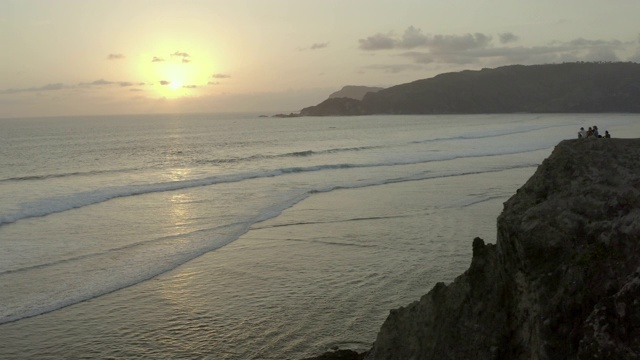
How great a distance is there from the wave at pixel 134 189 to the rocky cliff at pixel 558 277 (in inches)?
753

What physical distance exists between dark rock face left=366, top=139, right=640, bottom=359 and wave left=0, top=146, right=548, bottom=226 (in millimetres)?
19112

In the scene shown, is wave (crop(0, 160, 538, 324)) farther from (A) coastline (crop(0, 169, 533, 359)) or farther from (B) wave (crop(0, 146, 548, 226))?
(B) wave (crop(0, 146, 548, 226))

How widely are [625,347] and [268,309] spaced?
7504 millimetres

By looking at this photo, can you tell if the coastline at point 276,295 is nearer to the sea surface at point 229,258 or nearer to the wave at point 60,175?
the sea surface at point 229,258

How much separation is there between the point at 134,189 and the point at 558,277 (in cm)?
2791

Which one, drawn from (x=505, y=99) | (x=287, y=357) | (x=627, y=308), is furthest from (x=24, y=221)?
(x=505, y=99)

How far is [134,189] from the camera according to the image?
3000cm

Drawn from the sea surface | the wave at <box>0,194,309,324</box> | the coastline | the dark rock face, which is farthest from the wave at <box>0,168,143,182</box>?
the dark rock face

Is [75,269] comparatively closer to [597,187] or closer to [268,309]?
[268,309]

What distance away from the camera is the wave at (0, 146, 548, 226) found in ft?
74.8

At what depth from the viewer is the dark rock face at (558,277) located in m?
4.07

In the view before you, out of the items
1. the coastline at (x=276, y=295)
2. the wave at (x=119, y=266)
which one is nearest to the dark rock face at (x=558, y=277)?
the coastline at (x=276, y=295)

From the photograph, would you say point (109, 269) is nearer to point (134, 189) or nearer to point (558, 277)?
point (558, 277)

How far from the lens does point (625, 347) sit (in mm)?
3740
